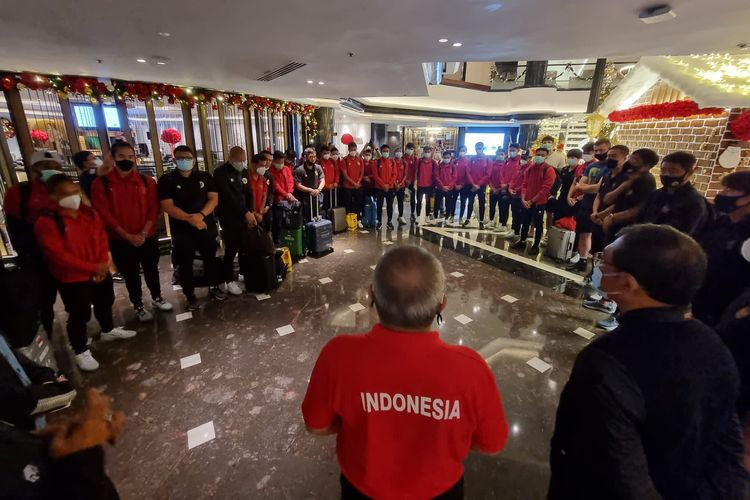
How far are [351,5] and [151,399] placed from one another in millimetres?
2869

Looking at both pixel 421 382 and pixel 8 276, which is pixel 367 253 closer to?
pixel 8 276

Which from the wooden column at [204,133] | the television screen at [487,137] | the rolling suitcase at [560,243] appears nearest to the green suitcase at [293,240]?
the wooden column at [204,133]

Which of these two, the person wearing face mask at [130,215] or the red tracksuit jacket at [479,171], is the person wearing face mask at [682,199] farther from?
the person wearing face mask at [130,215]

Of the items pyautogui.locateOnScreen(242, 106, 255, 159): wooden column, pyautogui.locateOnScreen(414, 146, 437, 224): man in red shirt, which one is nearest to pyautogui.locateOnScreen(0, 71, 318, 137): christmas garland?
pyautogui.locateOnScreen(242, 106, 255, 159): wooden column

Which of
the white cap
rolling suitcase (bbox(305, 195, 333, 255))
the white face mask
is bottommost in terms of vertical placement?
rolling suitcase (bbox(305, 195, 333, 255))

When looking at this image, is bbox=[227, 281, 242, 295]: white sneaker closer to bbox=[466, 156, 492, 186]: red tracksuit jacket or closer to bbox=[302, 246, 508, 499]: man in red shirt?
bbox=[302, 246, 508, 499]: man in red shirt

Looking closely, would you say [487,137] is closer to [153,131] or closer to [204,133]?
[204,133]

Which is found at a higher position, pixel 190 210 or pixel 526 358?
pixel 190 210

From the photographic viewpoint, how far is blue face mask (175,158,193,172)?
120 inches

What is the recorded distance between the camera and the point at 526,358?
2.67 meters

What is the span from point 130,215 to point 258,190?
1.39 metres

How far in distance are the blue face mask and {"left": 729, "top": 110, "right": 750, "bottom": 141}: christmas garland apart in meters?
5.17

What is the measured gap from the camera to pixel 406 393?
762 mm

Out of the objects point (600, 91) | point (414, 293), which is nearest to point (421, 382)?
point (414, 293)
